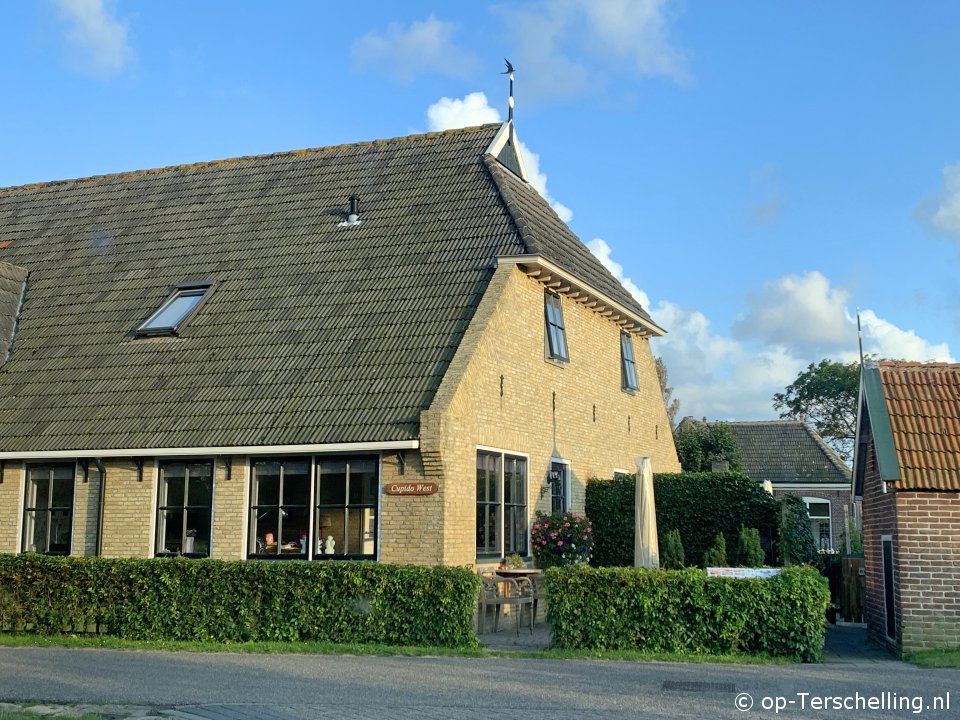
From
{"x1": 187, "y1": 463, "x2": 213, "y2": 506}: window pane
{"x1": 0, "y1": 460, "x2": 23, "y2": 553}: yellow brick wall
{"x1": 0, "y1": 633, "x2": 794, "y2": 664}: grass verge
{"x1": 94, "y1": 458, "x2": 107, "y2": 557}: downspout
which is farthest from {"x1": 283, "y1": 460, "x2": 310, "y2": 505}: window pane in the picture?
{"x1": 0, "y1": 460, "x2": 23, "y2": 553}: yellow brick wall

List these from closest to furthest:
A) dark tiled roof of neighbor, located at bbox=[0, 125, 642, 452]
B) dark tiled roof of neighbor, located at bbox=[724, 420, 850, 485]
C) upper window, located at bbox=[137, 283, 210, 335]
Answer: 1. dark tiled roof of neighbor, located at bbox=[0, 125, 642, 452]
2. upper window, located at bbox=[137, 283, 210, 335]
3. dark tiled roof of neighbor, located at bbox=[724, 420, 850, 485]

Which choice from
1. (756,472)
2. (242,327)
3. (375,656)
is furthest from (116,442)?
(756,472)

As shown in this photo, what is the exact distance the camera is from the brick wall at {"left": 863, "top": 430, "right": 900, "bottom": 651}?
15.1 metres

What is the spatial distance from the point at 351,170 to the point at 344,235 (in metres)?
3.35

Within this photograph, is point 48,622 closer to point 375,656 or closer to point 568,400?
point 375,656

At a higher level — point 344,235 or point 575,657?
point 344,235

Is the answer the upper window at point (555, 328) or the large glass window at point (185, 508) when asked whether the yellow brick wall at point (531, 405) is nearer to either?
the upper window at point (555, 328)

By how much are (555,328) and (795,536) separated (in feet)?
20.6

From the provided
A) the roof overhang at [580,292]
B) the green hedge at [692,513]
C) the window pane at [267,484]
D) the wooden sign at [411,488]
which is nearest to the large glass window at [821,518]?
the roof overhang at [580,292]

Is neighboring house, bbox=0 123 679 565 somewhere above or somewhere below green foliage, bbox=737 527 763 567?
above

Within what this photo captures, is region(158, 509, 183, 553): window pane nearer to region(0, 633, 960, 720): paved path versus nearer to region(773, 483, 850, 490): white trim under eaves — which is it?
region(0, 633, 960, 720): paved path

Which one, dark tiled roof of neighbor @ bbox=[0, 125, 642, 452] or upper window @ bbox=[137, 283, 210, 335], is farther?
upper window @ bbox=[137, 283, 210, 335]

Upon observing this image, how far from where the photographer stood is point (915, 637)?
14391mm

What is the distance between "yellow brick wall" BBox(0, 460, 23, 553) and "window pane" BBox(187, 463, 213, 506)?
146 inches
